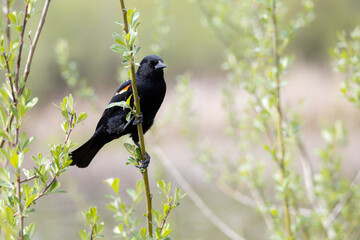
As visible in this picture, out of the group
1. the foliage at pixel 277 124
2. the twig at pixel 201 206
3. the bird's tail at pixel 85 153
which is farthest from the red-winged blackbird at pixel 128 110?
the twig at pixel 201 206

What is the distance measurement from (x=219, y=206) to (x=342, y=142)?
577cm

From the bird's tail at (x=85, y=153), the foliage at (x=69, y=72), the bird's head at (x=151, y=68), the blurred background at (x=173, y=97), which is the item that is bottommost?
the bird's tail at (x=85, y=153)

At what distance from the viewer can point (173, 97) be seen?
397 inches

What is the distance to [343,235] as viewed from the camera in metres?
3.79

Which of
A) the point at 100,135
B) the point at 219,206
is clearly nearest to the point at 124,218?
the point at 100,135

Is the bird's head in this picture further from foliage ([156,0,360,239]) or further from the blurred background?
the blurred background

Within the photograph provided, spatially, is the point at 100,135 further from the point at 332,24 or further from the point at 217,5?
the point at 332,24

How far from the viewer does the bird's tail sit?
2.82m

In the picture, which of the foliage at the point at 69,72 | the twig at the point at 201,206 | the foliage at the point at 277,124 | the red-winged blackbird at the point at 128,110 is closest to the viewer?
the red-winged blackbird at the point at 128,110

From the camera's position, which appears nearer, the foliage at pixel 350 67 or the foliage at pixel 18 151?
the foliage at pixel 18 151

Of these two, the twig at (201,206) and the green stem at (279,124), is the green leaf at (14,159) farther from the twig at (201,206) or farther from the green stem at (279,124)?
the twig at (201,206)

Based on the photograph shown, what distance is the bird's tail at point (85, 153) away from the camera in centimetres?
282

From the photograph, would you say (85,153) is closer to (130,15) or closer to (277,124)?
(277,124)

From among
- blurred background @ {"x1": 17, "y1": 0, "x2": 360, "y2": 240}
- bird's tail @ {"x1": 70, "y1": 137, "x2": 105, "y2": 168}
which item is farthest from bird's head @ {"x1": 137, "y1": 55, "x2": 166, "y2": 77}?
blurred background @ {"x1": 17, "y1": 0, "x2": 360, "y2": 240}
